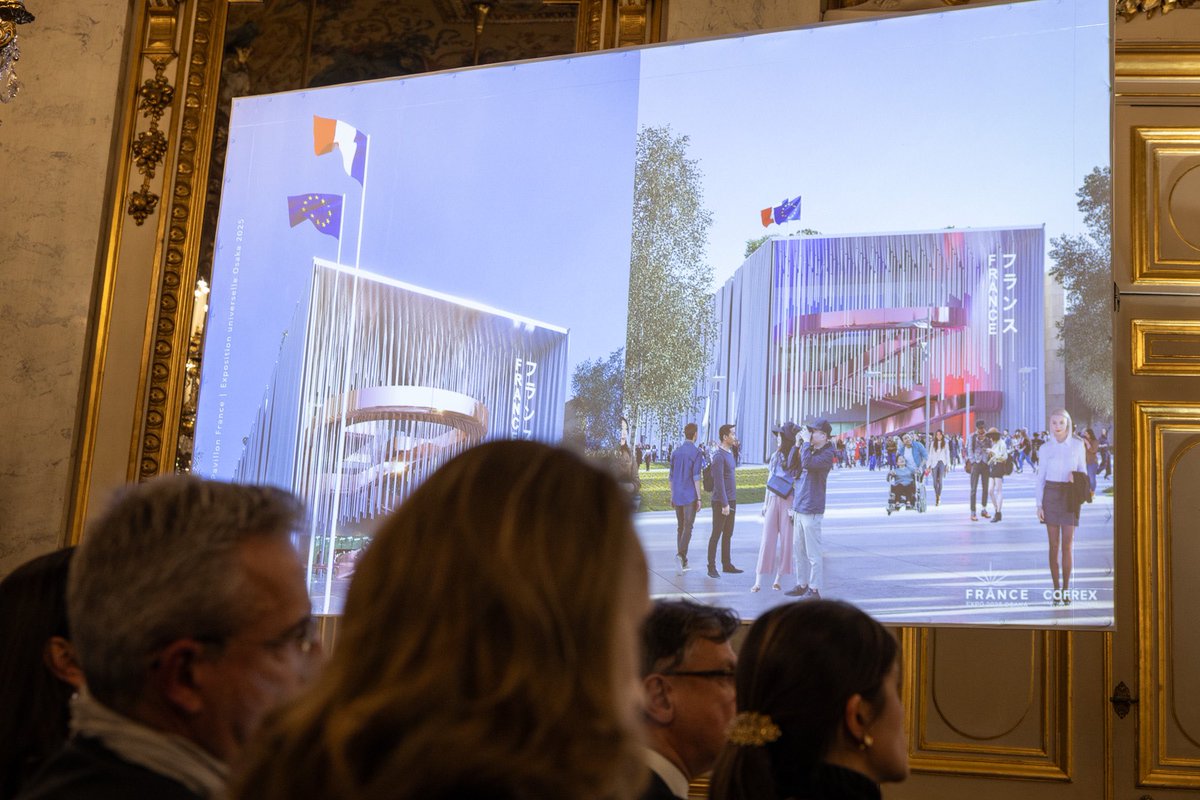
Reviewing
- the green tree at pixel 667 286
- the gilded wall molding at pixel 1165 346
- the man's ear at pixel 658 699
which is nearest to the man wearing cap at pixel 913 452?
the green tree at pixel 667 286

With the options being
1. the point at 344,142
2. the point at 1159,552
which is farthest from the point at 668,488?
the point at 344,142

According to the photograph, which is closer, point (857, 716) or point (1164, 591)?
point (857, 716)

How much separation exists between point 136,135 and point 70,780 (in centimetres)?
542

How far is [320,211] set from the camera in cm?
523

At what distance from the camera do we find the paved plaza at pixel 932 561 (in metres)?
3.68

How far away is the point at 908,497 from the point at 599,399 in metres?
1.16

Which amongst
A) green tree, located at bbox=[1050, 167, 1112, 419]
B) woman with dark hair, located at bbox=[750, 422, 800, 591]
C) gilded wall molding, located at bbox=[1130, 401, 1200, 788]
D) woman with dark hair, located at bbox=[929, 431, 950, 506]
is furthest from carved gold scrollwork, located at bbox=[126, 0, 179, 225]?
gilded wall molding, located at bbox=[1130, 401, 1200, 788]

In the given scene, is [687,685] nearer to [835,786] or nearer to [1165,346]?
[835,786]

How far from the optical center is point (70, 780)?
1.30 meters

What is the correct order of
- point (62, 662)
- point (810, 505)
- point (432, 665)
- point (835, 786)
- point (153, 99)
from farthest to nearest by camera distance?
point (153, 99) < point (810, 505) < point (835, 786) < point (62, 662) < point (432, 665)

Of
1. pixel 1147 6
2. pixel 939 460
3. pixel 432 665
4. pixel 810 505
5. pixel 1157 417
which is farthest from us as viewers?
pixel 1147 6

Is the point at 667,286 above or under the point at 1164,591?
above

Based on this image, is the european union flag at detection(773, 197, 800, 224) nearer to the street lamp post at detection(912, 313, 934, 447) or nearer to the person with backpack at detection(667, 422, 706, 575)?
the street lamp post at detection(912, 313, 934, 447)

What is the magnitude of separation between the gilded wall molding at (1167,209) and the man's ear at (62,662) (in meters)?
4.29
